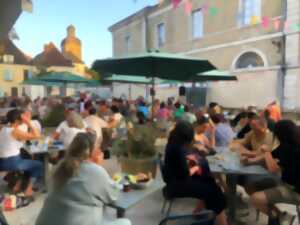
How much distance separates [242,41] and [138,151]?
13952mm

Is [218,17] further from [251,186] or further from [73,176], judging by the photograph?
[73,176]

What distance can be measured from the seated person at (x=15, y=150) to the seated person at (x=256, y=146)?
3.11 meters

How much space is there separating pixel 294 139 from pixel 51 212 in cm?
251

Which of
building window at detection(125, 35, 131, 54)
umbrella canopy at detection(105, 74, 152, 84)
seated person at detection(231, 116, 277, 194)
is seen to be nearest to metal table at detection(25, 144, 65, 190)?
seated person at detection(231, 116, 277, 194)

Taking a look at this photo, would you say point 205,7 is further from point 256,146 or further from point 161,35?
point 256,146

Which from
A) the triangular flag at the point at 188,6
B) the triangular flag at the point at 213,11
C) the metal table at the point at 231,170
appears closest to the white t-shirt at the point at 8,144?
the metal table at the point at 231,170

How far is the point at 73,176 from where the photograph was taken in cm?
254

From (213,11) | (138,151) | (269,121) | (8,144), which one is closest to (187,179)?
(138,151)

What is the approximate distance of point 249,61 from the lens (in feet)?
57.6

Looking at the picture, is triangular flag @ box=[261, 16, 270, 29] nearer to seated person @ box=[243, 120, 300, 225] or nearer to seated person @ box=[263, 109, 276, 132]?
seated person @ box=[263, 109, 276, 132]

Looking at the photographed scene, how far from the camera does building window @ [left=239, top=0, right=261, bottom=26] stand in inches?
658

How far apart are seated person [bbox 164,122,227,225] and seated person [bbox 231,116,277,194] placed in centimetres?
79

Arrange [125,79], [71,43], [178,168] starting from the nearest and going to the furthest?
[178,168] → [125,79] → [71,43]

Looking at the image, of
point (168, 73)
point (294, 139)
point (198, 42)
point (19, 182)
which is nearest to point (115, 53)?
point (198, 42)
